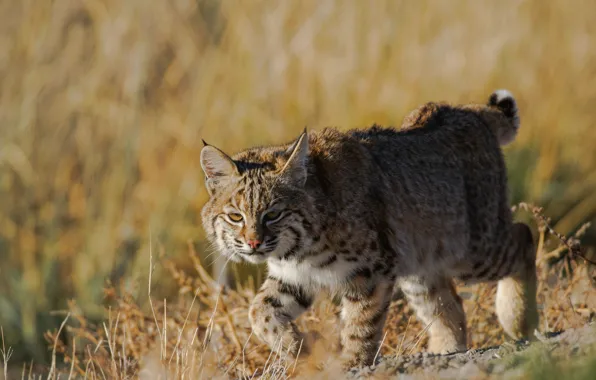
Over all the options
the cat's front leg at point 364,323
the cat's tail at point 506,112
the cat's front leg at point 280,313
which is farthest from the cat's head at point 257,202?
the cat's tail at point 506,112

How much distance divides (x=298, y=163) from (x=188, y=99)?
4411 mm

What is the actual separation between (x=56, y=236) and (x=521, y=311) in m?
3.93

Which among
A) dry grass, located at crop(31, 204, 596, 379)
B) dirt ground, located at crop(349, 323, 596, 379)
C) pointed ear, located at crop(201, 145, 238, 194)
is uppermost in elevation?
pointed ear, located at crop(201, 145, 238, 194)

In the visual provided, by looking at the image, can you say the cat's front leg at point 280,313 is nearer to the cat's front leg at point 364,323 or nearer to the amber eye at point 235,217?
the cat's front leg at point 364,323

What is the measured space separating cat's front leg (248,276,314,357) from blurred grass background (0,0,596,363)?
2932 millimetres

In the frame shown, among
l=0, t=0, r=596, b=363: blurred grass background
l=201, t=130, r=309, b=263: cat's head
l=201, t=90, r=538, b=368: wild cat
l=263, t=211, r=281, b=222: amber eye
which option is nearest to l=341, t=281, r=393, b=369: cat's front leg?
l=201, t=90, r=538, b=368: wild cat

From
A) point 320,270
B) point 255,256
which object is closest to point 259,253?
point 255,256

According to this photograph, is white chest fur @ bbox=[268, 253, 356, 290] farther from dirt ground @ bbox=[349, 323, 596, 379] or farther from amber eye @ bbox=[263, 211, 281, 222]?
dirt ground @ bbox=[349, 323, 596, 379]

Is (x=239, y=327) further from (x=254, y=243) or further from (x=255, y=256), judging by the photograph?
(x=254, y=243)

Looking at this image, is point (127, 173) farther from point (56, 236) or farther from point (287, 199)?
point (287, 199)

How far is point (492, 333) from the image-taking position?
619 centimetres

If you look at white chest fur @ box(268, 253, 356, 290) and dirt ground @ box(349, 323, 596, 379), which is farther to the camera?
white chest fur @ box(268, 253, 356, 290)

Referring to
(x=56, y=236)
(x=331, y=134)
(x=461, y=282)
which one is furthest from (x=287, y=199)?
(x=56, y=236)

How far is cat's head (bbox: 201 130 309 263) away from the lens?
4.71 metres
